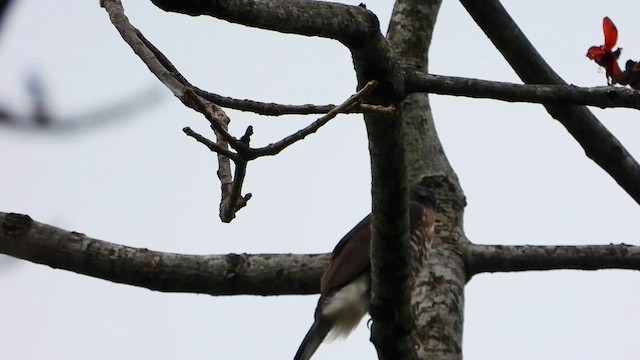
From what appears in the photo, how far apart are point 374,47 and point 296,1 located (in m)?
0.32

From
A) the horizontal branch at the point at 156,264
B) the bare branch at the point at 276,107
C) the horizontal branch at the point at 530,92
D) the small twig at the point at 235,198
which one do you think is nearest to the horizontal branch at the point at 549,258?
the horizontal branch at the point at 156,264

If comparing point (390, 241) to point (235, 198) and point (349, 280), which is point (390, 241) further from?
point (349, 280)

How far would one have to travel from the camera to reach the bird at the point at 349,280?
455 centimetres

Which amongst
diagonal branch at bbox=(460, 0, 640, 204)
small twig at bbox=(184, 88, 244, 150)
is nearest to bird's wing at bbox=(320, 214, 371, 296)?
diagonal branch at bbox=(460, 0, 640, 204)

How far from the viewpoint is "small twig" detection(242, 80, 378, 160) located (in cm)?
254

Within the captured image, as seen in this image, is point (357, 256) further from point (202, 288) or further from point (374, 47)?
point (374, 47)

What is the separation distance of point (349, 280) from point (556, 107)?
132 cm

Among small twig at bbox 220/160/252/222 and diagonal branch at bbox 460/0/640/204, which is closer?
small twig at bbox 220/160/252/222

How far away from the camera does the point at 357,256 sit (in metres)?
4.90

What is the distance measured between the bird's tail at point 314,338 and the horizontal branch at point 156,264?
436 mm

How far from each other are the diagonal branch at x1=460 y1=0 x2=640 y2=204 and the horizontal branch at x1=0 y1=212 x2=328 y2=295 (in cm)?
141

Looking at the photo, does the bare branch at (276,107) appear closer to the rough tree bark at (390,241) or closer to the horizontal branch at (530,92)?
the rough tree bark at (390,241)

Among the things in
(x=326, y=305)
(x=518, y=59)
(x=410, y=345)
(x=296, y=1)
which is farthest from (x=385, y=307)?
(x=518, y=59)

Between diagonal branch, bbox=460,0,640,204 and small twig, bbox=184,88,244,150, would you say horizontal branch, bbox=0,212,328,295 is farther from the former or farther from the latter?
diagonal branch, bbox=460,0,640,204
